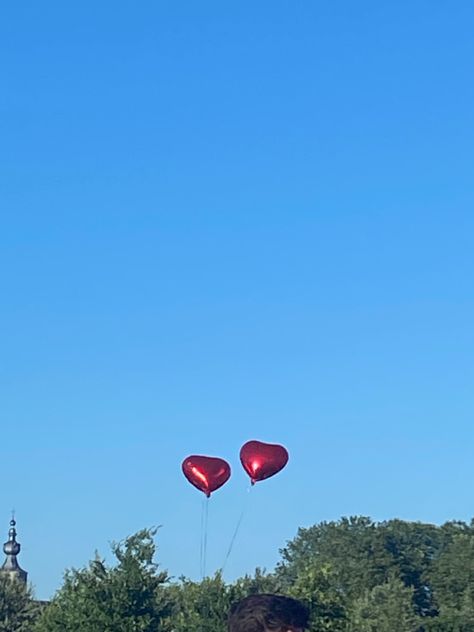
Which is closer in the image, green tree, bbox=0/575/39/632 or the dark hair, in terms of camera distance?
the dark hair

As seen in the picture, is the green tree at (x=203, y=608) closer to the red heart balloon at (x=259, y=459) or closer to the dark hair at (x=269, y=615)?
the red heart balloon at (x=259, y=459)

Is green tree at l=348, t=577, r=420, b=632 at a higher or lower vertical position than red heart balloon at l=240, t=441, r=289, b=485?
higher

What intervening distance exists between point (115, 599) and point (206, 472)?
16.2 meters

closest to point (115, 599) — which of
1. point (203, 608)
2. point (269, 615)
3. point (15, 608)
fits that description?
point (203, 608)

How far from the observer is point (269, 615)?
4.75m

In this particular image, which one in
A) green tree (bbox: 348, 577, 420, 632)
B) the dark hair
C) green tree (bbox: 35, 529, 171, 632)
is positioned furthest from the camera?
green tree (bbox: 348, 577, 420, 632)

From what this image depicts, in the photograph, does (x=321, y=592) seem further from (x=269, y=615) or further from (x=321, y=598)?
(x=269, y=615)

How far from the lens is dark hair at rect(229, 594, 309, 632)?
474cm

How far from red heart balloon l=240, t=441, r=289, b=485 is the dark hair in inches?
697

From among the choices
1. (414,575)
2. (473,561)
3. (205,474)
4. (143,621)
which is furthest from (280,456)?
(414,575)

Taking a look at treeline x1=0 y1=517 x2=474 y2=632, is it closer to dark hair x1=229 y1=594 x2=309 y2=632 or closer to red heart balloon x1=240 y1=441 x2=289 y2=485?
red heart balloon x1=240 y1=441 x2=289 y2=485

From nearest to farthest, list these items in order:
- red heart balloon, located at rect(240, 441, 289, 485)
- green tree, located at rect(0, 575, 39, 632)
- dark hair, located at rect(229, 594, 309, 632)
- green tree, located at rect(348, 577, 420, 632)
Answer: dark hair, located at rect(229, 594, 309, 632) < red heart balloon, located at rect(240, 441, 289, 485) < green tree, located at rect(0, 575, 39, 632) < green tree, located at rect(348, 577, 420, 632)

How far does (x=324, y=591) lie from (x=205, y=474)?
1732 cm

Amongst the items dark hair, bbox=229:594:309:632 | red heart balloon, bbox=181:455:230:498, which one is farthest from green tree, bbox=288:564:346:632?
dark hair, bbox=229:594:309:632
